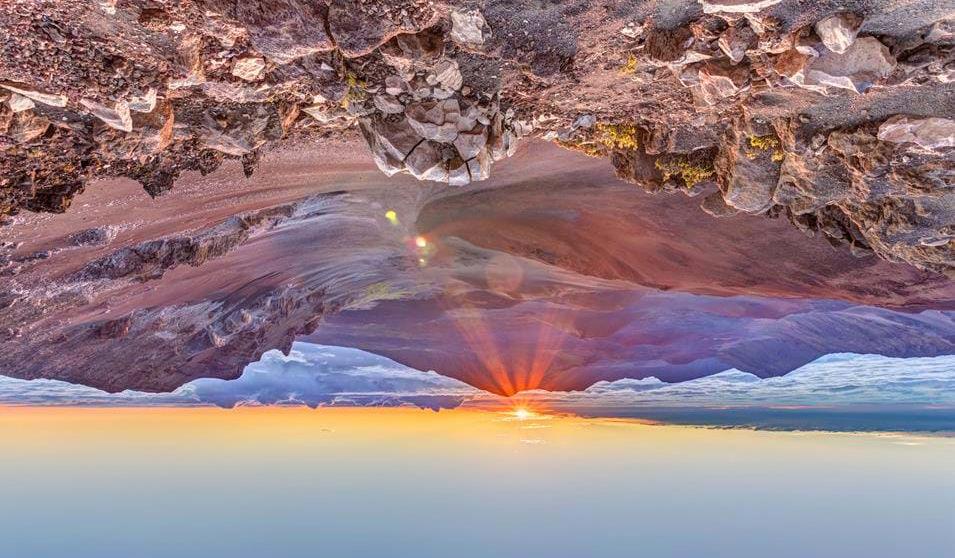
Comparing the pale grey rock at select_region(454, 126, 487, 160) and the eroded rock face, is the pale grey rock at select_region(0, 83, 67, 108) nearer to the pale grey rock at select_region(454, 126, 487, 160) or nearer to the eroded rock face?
the eroded rock face

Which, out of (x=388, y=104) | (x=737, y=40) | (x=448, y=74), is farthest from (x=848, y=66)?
(x=388, y=104)

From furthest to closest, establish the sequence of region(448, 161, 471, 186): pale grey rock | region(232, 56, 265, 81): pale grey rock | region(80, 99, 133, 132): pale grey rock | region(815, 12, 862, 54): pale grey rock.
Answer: region(448, 161, 471, 186): pale grey rock, region(232, 56, 265, 81): pale grey rock, region(80, 99, 133, 132): pale grey rock, region(815, 12, 862, 54): pale grey rock

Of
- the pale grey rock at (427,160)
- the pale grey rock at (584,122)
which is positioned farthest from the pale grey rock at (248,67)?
the pale grey rock at (584,122)

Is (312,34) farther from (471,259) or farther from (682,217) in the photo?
(471,259)

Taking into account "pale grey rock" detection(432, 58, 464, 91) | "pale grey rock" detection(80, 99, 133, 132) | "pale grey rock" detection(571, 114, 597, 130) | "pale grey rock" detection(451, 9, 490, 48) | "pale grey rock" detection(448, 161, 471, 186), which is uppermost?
"pale grey rock" detection(571, 114, 597, 130)

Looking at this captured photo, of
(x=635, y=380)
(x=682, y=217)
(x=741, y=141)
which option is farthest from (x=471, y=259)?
(x=635, y=380)

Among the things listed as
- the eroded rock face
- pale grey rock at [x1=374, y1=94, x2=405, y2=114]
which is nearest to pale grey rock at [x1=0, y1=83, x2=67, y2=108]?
the eroded rock face

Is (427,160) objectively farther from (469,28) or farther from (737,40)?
(737,40)

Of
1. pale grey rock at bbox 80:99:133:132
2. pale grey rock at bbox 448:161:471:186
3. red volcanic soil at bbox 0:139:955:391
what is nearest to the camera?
pale grey rock at bbox 80:99:133:132

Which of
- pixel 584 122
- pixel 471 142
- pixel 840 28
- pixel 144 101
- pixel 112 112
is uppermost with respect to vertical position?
pixel 584 122
